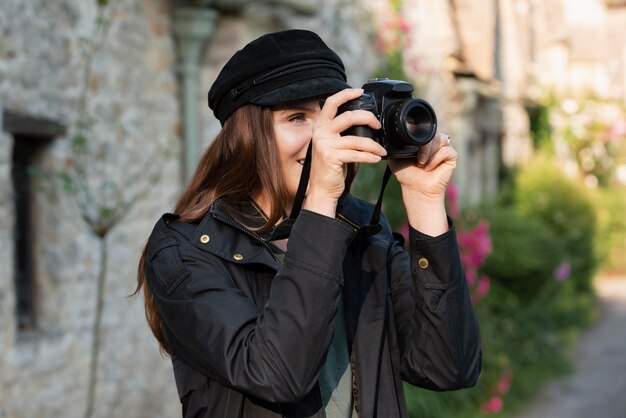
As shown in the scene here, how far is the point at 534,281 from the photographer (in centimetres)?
899

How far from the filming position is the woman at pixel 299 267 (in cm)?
175

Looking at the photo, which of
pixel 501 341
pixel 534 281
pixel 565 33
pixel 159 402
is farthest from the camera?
pixel 565 33

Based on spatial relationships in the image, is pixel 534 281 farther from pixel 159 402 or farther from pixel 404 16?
pixel 159 402

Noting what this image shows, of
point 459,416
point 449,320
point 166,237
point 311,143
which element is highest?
point 311,143

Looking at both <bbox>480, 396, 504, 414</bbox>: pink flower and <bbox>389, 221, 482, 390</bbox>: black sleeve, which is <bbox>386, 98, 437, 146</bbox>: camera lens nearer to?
<bbox>389, 221, 482, 390</bbox>: black sleeve

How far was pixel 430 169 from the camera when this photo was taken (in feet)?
6.52

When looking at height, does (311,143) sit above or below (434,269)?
above

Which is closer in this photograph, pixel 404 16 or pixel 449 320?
pixel 449 320

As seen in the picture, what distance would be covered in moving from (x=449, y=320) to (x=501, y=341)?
19.0 feet

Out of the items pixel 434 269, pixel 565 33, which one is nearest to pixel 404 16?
pixel 434 269

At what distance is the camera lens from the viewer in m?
1.82

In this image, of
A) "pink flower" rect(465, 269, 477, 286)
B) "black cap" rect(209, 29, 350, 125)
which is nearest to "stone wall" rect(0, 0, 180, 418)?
"pink flower" rect(465, 269, 477, 286)

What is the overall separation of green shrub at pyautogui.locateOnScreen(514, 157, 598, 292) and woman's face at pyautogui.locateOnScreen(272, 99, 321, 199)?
31.0ft

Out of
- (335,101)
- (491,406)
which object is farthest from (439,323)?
(491,406)
